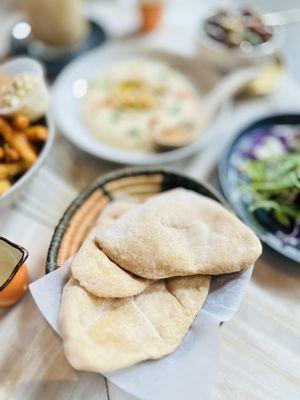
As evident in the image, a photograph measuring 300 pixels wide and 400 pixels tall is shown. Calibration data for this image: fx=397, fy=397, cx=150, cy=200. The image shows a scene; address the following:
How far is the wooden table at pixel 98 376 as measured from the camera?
3.08ft

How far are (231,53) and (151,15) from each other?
0.58m

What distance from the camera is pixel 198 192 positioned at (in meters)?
1.19

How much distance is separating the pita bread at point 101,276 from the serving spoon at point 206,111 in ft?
1.99

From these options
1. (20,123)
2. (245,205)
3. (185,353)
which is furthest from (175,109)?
(185,353)

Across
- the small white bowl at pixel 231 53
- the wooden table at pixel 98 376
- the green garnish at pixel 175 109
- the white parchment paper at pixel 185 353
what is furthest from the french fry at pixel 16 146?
the small white bowl at pixel 231 53

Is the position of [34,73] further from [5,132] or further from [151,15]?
[151,15]

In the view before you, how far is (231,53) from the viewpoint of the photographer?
5.62 ft

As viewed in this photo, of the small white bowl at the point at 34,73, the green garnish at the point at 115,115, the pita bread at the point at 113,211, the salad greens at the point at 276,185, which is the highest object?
the small white bowl at the point at 34,73

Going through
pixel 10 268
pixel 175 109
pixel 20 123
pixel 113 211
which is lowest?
pixel 175 109

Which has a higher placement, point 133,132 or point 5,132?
point 5,132

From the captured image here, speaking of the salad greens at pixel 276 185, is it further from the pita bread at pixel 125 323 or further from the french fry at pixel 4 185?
the french fry at pixel 4 185

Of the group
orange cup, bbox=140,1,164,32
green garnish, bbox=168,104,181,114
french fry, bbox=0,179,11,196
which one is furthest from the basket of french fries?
orange cup, bbox=140,1,164,32

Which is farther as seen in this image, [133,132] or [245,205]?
[133,132]

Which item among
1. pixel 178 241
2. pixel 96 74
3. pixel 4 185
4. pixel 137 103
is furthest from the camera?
pixel 96 74
